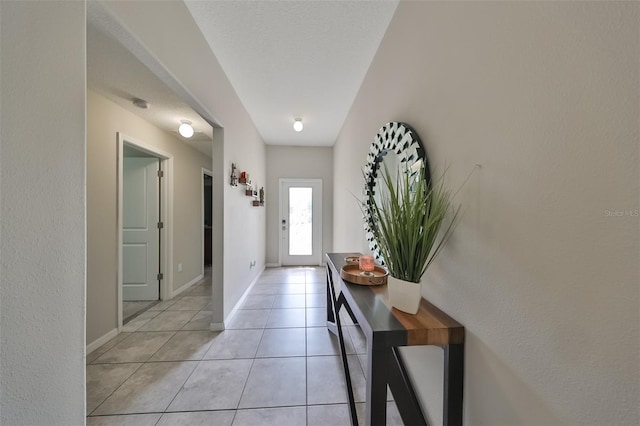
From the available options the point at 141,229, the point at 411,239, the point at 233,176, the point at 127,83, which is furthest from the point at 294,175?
the point at 411,239

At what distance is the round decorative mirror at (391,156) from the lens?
1.19 meters

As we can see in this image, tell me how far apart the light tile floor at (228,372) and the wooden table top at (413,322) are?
781mm

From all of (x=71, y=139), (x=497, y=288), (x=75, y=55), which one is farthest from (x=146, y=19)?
(x=497, y=288)

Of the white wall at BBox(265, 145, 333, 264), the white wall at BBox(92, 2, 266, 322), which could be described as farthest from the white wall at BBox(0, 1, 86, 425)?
the white wall at BBox(265, 145, 333, 264)

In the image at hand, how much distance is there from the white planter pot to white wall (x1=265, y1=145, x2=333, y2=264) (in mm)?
3723

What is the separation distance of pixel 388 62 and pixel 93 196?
108 inches

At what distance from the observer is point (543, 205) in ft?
1.95

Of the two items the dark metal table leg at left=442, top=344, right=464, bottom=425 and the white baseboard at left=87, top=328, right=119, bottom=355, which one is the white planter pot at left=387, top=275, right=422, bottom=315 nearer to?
the dark metal table leg at left=442, top=344, right=464, bottom=425

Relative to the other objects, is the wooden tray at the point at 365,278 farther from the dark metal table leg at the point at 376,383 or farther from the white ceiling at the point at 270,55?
the white ceiling at the point at 270,55

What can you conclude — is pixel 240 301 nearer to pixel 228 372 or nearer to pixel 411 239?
pixel 228 372

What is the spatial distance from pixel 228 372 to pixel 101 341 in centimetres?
134

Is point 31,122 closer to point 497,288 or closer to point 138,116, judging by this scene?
point 497,288

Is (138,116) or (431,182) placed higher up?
(138,116)

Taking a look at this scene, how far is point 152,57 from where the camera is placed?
1236 mm
